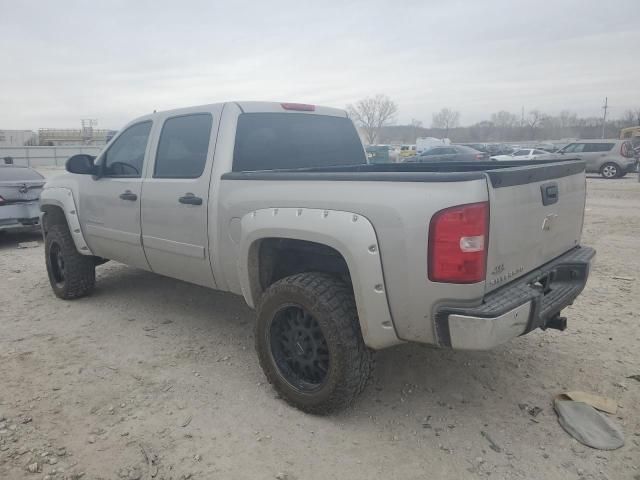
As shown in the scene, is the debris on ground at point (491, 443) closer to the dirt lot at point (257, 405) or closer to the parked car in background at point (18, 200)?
the dirt lot at point (257, 405)

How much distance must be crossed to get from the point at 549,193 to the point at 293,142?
6.67ft

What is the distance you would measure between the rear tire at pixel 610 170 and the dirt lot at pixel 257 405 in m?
19.1

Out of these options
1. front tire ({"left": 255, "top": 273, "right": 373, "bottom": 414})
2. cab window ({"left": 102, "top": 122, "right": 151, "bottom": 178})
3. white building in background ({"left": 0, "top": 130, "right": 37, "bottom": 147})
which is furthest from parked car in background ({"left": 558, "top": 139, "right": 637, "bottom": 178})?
white building in background ({"left": 0, "top": 130, "right": 37, "bottom": 147})

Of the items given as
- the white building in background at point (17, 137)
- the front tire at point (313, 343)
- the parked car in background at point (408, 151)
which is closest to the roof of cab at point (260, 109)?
the front tire at point (313, 343)

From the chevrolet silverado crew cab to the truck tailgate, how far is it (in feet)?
0.04

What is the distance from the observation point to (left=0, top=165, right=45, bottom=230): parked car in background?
8117mm

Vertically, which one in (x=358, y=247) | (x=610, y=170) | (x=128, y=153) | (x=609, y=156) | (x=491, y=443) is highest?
(x=128, y=153)

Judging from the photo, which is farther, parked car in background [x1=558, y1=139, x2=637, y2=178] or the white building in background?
the white building in background

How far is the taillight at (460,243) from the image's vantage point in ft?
7.63

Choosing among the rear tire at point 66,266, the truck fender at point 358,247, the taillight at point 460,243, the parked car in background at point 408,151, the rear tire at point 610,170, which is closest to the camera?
the taillight at point 460,243

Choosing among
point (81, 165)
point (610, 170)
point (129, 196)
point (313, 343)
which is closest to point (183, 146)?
point (129, 196)

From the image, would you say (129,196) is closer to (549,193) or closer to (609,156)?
(549,193)

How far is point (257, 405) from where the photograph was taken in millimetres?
3145

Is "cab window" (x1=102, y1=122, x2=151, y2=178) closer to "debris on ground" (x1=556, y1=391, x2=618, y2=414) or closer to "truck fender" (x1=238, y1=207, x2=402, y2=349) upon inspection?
"truck fender" (x1=238, y1=207, x2=402, y2=349)
